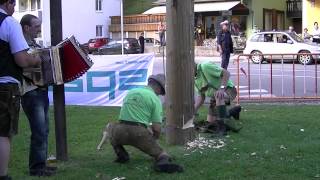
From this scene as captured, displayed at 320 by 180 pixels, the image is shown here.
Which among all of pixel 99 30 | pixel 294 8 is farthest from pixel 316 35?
pixel 99 30

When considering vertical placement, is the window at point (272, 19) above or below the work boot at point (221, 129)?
above

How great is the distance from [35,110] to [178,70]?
8.22 feet

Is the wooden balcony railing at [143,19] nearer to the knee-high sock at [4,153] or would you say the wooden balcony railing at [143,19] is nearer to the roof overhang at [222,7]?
the roof overhang at [222,7]

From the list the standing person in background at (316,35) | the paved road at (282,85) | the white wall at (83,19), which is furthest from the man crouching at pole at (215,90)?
the white wall at (83,19)

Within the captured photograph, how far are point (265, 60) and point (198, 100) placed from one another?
12.6 m

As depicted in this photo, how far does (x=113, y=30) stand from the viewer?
199 ft

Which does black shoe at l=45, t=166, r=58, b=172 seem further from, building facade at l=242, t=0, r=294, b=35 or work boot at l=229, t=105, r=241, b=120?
building facade at l=242, t=0, r=294, b=35

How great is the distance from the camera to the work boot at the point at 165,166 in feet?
21.3

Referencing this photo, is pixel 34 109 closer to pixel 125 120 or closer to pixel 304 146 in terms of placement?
pixel 125 120

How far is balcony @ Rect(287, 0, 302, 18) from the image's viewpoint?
48.1m

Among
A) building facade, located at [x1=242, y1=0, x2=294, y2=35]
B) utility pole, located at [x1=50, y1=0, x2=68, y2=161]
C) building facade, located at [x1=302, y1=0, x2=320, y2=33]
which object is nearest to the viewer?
utility pole, located at [x1=50, y1=0, x2=68, y2=161]

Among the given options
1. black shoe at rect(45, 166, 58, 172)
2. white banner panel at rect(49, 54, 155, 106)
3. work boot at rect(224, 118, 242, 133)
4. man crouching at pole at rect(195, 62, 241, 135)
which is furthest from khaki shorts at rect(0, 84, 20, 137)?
white banner panel at rect(49, 54, 155, 106)

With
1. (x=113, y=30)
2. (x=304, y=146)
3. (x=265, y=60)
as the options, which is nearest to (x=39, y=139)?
(x=304, y=146)

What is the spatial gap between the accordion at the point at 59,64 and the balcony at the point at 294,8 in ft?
142
